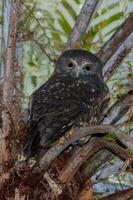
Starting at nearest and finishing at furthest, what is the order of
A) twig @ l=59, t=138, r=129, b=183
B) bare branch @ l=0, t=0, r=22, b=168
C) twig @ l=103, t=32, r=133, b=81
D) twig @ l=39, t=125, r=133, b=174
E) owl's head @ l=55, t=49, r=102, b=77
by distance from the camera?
twig @ l=39, t=125, r=133, b=174 < twig @ l=59, t=138, r=129, b=183 < bare branch @ l=0, t=0, r=22, b=168 < twig @ l=103, t=32, r=133, b=81 < owl's head @ l=55, t=49, r=102, b=77

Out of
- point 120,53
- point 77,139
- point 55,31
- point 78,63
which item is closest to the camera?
point 77,139

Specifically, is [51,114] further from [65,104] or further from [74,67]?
[74,67]

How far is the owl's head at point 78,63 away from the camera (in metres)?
2.55

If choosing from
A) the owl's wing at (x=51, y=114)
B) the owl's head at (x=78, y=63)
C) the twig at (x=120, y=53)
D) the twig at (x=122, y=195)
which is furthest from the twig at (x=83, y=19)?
the twig at (x=122, y=195)

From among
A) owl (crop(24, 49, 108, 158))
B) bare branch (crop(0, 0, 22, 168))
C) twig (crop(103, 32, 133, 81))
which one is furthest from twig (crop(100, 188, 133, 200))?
twig (crop(103, 32, 133, 81))

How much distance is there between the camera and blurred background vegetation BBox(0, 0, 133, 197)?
8.68 ft

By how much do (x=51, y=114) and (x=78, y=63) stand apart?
2.06 feet

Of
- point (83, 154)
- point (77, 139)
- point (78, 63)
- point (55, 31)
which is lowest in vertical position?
point (83, 154)

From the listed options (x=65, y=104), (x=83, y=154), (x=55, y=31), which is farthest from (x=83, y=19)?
(x=83, y=154)

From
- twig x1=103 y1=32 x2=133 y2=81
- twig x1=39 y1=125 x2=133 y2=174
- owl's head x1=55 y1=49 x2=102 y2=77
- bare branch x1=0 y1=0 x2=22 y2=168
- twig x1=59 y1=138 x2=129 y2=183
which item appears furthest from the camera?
owl's head x1=55 y1=49 x2=102 y2=77

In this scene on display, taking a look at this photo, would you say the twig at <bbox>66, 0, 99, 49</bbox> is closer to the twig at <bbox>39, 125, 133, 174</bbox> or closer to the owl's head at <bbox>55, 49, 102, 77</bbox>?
the owl's head at <bbox>55, 49, 102, 77</bbox>

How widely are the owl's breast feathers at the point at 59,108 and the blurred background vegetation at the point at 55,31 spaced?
0.31 meters

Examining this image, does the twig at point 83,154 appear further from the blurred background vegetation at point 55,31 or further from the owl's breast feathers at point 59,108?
the blurred background vegetation at point 55,31

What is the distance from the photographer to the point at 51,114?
2.07 m
